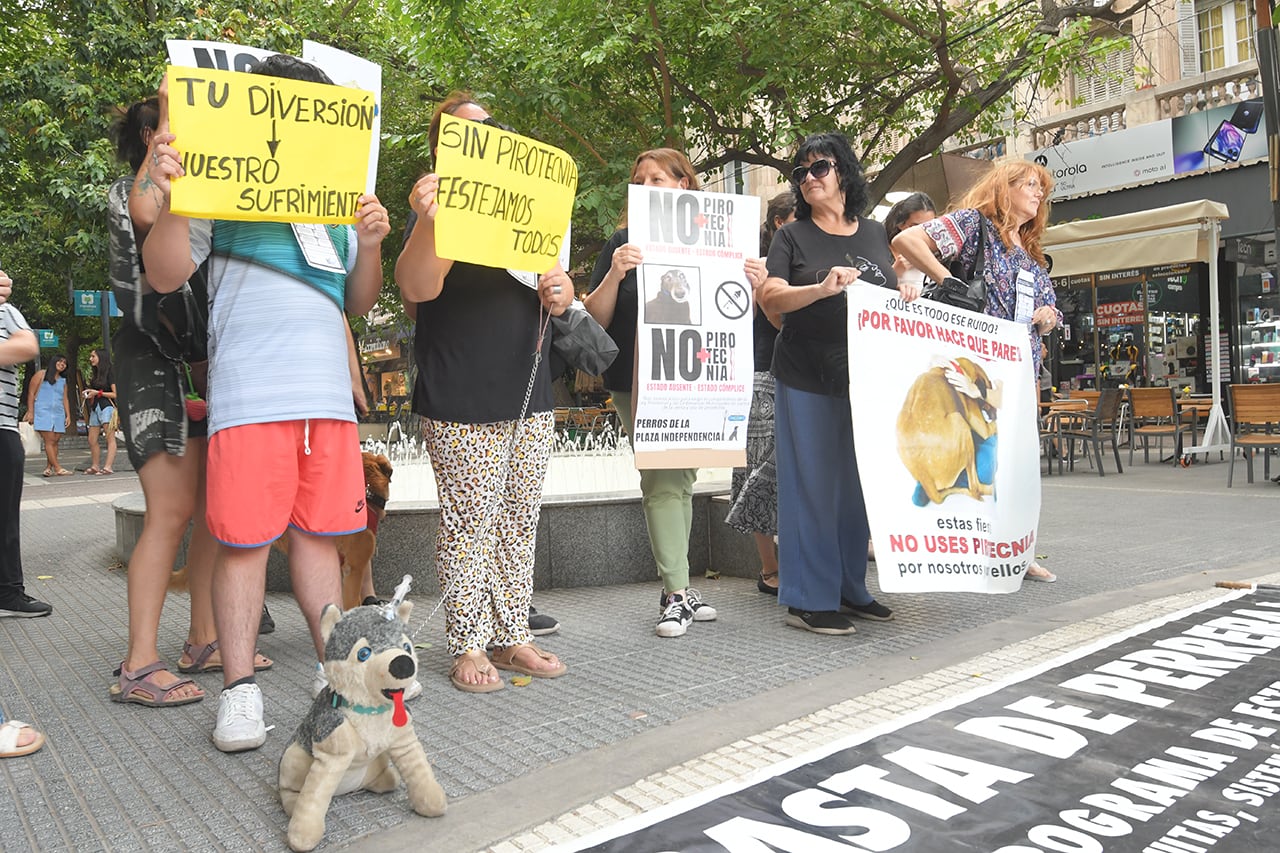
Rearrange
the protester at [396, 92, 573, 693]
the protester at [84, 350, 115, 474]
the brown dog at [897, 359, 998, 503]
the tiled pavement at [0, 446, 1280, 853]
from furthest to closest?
1. the protester at [84, 350, 115, 474]
2. the brown dog at [897, 359, 998, 503]
3. the protester at [396, 92, 573, 693]
4. the tiled pavement at [0, 446, 1280, 853]

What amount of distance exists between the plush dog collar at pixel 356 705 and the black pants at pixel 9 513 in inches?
148

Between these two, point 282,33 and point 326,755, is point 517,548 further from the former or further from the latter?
point 282,33

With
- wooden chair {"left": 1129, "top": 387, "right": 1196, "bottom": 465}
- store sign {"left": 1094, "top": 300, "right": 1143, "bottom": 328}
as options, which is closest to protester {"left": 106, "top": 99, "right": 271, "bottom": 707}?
wooden chair {"left": 1129, "top": 387, "right": 1196, "bottom": 465}

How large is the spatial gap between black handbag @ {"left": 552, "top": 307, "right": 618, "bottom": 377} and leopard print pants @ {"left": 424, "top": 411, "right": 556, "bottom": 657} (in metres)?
0.27

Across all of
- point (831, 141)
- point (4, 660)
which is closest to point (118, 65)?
point (4, 660)

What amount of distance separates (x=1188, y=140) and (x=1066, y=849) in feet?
57.1

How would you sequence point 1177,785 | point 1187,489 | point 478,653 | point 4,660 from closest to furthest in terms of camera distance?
point 1177,785 → point 478,653 → point 4,660 → point 1187,489

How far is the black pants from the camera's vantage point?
5.15 metres

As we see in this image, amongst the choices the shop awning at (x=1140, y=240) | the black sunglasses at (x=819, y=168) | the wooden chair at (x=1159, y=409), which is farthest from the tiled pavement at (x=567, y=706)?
the shop awning at (x=1140, y=240)

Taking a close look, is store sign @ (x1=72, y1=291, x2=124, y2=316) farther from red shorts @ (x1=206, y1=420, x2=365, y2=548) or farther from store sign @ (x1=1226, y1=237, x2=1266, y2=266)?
store sign @ (x1=1226, y1=237, x2=1266, y2=266)

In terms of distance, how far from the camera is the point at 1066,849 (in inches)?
85.3

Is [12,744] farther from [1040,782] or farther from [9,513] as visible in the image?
[1040,782]

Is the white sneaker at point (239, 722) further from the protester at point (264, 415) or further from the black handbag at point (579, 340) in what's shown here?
the black handbag at point (579, 340)

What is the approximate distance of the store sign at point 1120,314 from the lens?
56.4ft
